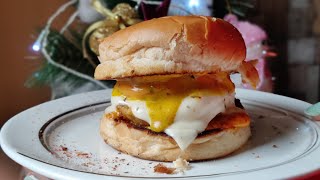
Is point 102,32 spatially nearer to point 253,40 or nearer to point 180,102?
point 253,40

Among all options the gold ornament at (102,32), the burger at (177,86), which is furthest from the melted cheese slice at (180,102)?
the gold ornament at (102,32)

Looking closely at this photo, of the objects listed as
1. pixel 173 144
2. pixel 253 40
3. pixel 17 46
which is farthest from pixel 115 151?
pixel 17 46

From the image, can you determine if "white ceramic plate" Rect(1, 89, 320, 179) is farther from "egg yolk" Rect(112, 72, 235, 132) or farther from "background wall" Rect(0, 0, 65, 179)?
"background wall" Rect(0, 0, 65, 179)

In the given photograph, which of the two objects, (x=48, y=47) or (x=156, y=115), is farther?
(x=48, y=47)

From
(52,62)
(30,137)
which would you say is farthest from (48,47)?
(30,137)

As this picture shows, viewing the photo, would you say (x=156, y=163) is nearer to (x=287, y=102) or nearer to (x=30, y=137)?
(x=30, y=137)
